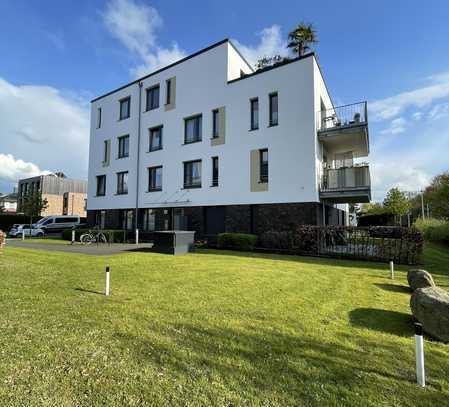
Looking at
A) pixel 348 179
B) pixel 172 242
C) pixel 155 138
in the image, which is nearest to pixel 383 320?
pixel 172 242

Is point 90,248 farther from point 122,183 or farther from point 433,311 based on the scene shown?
point 433,311

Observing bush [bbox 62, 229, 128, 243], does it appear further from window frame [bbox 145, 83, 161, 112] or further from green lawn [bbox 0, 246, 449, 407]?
green lawn [bbox 0, 246, 449, 407]

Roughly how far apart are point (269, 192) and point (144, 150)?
39.3 feet

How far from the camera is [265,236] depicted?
15.9 m

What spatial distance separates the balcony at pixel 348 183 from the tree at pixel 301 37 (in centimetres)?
1475

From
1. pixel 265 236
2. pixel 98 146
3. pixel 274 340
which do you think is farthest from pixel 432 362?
pixel 98 146

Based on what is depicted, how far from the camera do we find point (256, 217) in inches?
698

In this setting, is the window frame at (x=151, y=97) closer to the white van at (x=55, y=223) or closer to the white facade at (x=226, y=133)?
the white facade at (x=226, y=133)

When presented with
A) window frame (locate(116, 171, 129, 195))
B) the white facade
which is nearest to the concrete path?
the white facade

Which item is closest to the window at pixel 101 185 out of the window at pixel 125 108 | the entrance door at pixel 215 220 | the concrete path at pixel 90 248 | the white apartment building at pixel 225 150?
Answer: the white apartment building at pixel 225 150

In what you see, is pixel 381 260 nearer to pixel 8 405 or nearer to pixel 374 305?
pixel 374 305

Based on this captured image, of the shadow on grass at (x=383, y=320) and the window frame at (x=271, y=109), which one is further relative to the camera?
the window frame at (x=271, y=109)

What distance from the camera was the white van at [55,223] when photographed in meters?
28.7

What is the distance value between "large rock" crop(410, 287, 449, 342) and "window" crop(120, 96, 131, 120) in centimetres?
2557
